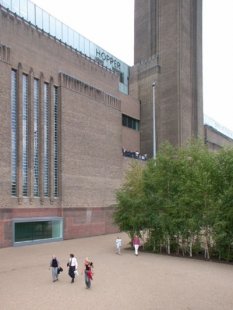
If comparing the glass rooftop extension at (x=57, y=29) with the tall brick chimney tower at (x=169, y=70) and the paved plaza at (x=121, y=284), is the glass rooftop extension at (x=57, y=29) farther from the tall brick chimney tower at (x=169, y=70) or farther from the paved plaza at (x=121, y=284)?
the paved plaza at (x=121, y=284)

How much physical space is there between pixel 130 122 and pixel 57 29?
1797 centimetres

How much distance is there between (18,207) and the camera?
36.3 metres

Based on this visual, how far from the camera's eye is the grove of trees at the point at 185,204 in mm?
29047

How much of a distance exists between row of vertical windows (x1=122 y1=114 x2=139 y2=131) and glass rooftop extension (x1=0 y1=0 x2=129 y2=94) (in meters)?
7.86

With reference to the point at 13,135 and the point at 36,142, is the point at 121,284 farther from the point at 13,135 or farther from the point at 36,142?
the point at 36,142

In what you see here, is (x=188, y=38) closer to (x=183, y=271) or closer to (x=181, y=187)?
(x=181, y=187)

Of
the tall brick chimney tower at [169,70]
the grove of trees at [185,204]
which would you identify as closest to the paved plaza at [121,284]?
the grove of trees at [185,204]

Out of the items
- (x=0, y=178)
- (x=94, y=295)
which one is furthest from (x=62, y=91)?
(x=94, y=295)

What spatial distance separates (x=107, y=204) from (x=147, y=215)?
50.4ft

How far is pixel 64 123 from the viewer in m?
41.6

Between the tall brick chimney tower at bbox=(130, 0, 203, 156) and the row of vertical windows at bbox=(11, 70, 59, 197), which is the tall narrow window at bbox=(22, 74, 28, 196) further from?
the tall brick chimney tower at bbox=(130, 0, 203, 156)

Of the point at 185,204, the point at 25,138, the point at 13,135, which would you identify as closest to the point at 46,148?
the point at 25,138

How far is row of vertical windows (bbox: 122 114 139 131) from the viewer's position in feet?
192

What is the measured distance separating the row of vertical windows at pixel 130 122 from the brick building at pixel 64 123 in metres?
0.14
